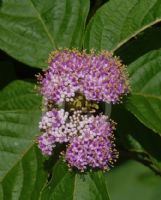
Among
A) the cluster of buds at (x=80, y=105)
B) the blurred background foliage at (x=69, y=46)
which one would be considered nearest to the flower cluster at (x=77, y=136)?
the cluster of buds at (x=80, y=105)

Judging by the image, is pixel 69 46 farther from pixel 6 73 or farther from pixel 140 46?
pixel 6 73

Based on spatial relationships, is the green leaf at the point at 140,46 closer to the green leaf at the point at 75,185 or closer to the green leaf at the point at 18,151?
the green leaf at the point at 18,151

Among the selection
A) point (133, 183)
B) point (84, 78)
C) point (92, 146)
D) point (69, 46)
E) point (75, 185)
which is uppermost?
point (69, 46)

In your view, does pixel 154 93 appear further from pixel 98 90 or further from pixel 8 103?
pixel 8 103

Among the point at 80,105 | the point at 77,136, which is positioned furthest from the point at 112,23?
the point at 77,136

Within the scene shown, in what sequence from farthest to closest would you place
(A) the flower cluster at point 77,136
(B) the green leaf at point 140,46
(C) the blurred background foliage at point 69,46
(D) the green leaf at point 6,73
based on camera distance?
1. (D) the green leaf at point 6,73
2. (B) the green leaf at point 140,46
3. (C) the blurred background foliage at point 69,46
4. (A) the flower cluster at point 77,136

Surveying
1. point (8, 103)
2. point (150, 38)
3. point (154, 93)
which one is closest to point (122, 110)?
point (154, 93)
